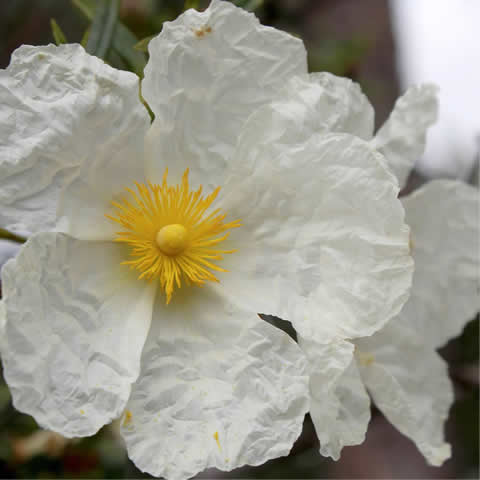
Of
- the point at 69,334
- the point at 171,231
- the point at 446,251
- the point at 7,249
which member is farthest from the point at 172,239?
the point at 446,251

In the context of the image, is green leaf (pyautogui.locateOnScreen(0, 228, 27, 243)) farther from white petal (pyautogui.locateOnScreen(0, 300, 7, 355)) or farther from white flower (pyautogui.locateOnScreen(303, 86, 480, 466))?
white flower (pyautogui.locateOnScreen(303, 86, 480, 466))

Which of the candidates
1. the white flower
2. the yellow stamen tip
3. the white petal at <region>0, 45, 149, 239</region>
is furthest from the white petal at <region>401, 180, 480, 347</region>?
the white petal at <region>0, 45, 149, 239</region>

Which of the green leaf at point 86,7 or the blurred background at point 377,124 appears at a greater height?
the green leaf at point 86,7

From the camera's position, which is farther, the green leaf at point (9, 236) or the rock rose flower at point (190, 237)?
the green leaf at point (9, 236)

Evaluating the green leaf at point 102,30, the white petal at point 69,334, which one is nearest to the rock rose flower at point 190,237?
the white petal at point 69,334

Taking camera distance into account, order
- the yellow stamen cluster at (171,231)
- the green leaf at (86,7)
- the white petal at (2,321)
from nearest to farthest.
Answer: the white petal at (2,321) → the yellow stamen cluster at (171,231) → the green leaf at (86,7)

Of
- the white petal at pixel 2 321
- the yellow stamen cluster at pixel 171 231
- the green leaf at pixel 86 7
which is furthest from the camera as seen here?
the green leaf at pixel 86 7

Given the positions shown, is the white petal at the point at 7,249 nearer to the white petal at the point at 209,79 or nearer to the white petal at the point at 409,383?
the white petal at the point at 209,79

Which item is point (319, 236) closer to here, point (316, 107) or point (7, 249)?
point (316, 107)
